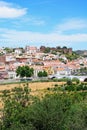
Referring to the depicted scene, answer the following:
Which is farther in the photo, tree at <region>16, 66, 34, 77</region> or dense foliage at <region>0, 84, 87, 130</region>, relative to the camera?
tree at <region>16, 66, 34, 77</region>

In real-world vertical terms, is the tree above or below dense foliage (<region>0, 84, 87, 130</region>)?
above

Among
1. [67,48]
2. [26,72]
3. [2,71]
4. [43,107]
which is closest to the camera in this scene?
[43,107]

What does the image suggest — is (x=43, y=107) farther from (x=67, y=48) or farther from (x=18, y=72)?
(x=67, y=48)

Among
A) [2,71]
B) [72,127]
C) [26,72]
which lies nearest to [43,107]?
[72,127]

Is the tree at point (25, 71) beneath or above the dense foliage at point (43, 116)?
above

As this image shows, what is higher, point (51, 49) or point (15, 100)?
point (51, 49)

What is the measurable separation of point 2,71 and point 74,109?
70.1 m

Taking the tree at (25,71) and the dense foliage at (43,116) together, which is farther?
the tree at (25,71)

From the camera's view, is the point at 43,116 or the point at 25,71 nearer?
the point at 43,116

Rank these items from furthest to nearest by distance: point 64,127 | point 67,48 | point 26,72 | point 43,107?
point 67,48
point 26,72
point 43,107
point 64,127

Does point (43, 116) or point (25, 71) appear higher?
point (25, 71)

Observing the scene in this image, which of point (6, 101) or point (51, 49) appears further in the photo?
point (51, 49)

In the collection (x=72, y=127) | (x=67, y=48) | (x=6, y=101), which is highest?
(x=67, y=48)

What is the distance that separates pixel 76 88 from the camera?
176 feet
